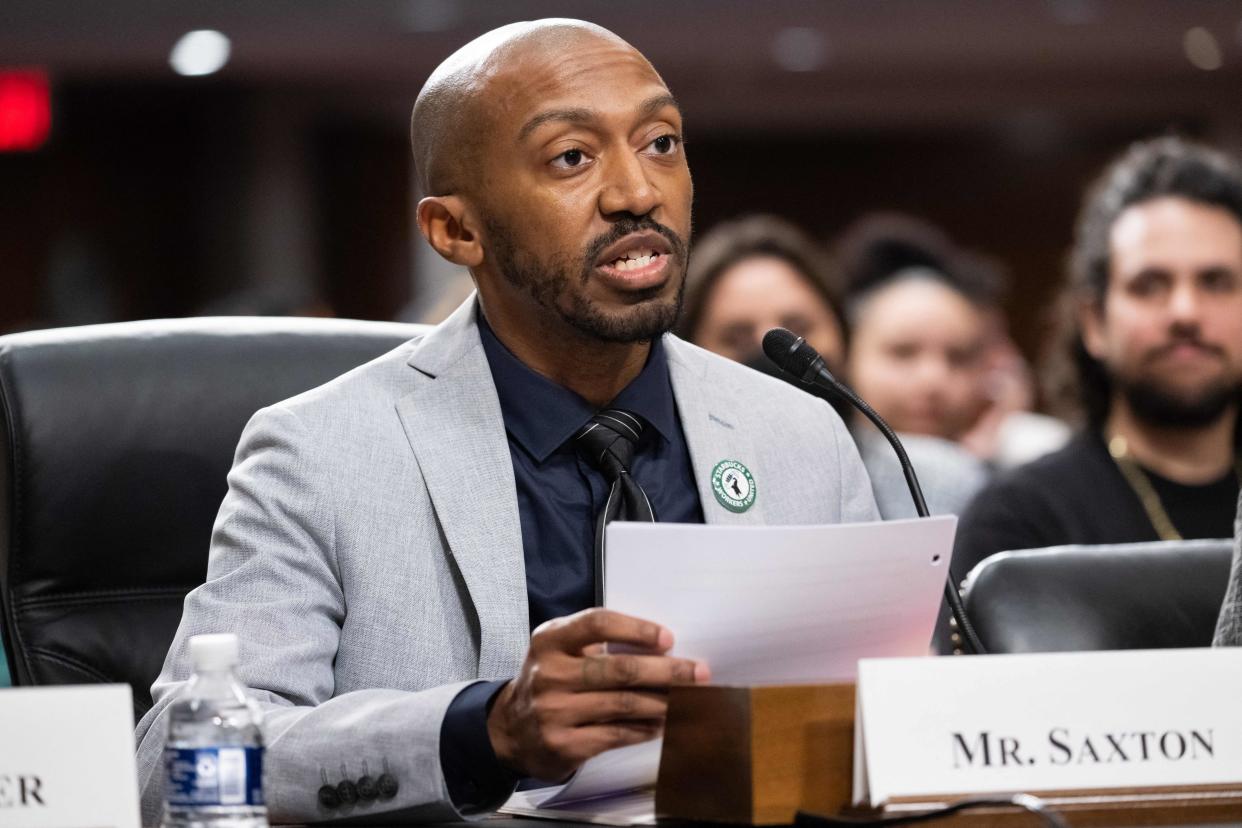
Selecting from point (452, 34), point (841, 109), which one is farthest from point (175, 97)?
point (841, 109)

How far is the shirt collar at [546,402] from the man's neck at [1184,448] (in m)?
1.54

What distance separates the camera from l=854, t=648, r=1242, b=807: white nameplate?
113 cm

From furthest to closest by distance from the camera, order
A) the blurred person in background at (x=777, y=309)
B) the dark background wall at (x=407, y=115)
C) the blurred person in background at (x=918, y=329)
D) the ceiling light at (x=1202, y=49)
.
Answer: the ceiling light at (x=1202, y=49) < the dark background wall at (x=407, y=115) < the blurred person in background at (x=918, y=329) < the blurred person in background at (x=777, y=309)

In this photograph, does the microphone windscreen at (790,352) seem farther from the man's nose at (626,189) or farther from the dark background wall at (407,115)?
the dark background wall at (407,115)

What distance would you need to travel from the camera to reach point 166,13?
770 centimetres

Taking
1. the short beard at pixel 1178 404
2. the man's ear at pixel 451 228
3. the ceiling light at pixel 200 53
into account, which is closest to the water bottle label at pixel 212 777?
the man's ear at pixel 451 228

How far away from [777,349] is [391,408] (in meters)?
0.39

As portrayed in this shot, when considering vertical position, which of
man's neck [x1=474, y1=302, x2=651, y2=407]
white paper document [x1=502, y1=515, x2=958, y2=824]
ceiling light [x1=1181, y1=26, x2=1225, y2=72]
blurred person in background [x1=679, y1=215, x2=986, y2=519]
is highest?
ceiling light [x1=1181, y1=26, x2=1225, y2=72]

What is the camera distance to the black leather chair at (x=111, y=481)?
1.72 meters

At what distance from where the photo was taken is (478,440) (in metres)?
1.66

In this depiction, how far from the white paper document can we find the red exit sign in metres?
7.96

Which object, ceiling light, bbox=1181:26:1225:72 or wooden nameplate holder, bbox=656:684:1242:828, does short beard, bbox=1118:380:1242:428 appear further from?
ceiling light, bbox=1181:26:1225:72

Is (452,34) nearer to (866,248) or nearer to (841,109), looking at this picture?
(841,109)

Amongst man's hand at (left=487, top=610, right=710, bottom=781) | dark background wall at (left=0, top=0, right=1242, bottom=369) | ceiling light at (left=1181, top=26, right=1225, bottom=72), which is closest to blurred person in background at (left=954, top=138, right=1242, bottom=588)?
man's hand at (left=487, top=610, right=710, bottom=781)
